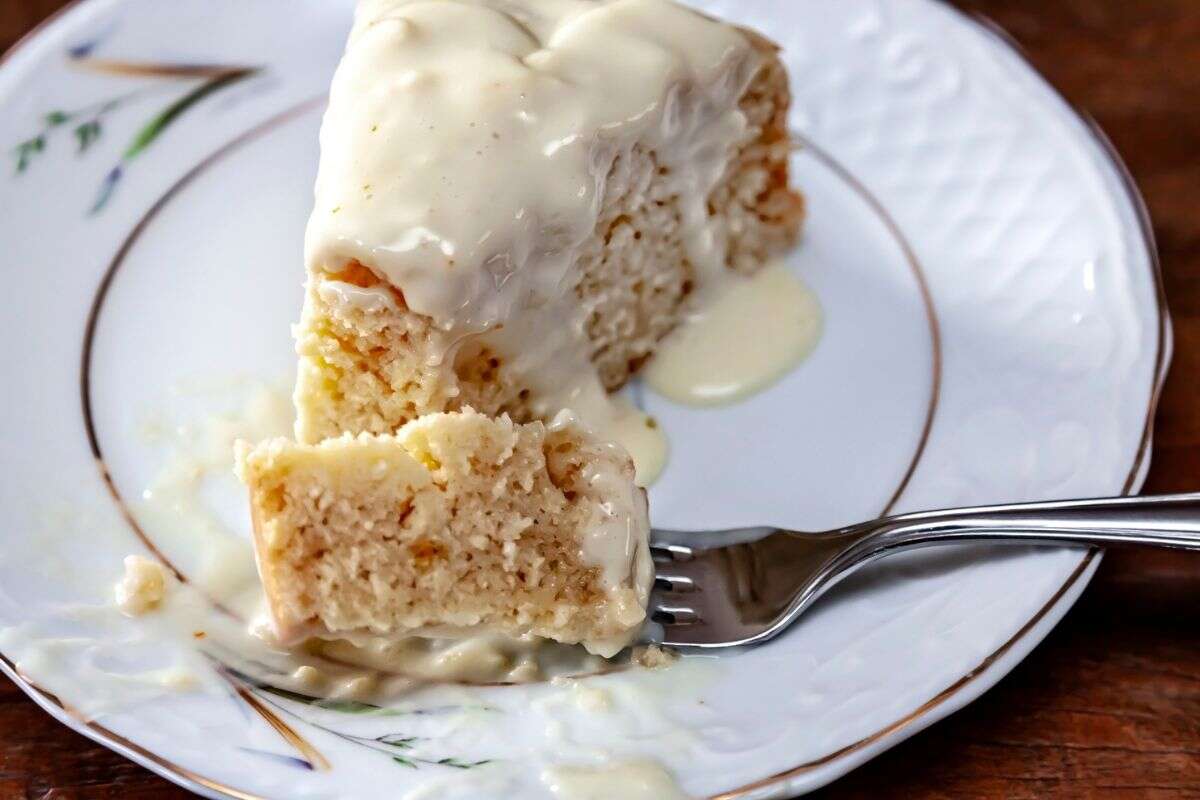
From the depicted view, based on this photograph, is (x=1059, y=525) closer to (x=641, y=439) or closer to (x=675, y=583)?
(x=675, y=583)

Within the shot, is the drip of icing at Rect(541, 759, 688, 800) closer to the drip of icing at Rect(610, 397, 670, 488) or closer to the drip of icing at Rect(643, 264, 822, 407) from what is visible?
the drip of icing at Rect(610, 397, 670, 488)

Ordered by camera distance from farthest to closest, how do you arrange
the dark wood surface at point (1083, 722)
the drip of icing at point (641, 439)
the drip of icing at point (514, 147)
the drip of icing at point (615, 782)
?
the drip of icing at point (641, 439)
the drip of icing at point (514, 147)
the dark wood surface at point (1083, 722)
the drip of icing at point (615, 782)

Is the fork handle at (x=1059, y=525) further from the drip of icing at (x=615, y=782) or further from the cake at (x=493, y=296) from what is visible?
the drip of icing at (x=615, y=782)

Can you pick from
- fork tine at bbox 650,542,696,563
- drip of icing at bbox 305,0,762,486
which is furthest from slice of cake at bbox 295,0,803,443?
fork tine at bbox 650,542,696,563

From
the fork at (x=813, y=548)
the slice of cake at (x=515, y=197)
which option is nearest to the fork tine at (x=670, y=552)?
the fork at (x=813, y=548)

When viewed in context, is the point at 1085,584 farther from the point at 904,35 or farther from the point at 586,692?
the point at 904,35

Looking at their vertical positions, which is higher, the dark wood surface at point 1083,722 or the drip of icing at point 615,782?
the drip of icing at point 615,782

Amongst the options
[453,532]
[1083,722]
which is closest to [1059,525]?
[1083,722]
